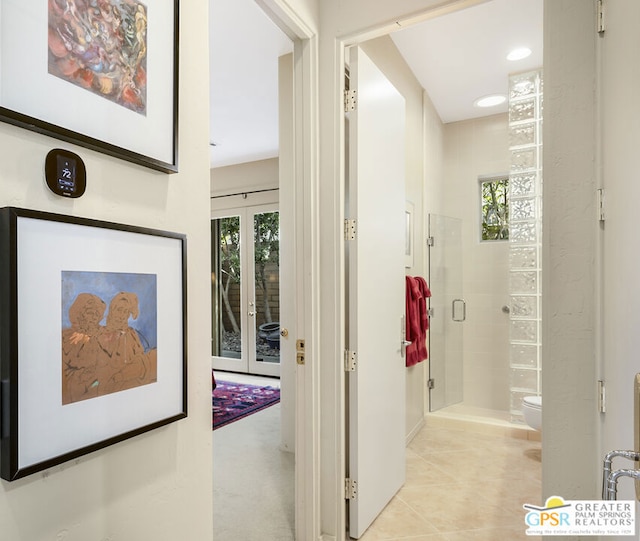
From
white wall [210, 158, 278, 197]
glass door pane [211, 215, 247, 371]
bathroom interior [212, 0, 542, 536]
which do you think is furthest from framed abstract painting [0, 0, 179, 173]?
glass door pane [211, 215, 247, 371]

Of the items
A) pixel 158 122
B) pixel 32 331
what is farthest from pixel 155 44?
pixel 32 331

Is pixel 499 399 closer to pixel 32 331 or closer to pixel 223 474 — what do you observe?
pixel 223 474

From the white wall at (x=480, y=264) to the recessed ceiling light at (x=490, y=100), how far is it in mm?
Answer: 287

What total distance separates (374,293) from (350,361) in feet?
1.27

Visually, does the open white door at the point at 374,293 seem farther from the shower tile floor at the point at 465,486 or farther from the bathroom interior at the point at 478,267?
the bathroom interior at the point at 478,267

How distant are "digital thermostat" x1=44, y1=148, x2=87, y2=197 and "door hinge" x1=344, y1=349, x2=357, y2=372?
4.52 feet

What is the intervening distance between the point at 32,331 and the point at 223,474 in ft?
7.81

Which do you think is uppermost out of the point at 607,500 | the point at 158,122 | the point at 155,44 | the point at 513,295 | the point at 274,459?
the point at 155,44

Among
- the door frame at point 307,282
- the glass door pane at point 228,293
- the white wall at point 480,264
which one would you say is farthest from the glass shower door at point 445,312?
the glass door pane at point 228,293

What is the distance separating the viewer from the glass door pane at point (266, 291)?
5.60m

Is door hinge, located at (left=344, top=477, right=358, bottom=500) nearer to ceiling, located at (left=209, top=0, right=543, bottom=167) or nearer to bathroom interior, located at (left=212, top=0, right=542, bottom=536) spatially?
bathroom interior, located at (left=212, top=0, right=542, bottom=536)

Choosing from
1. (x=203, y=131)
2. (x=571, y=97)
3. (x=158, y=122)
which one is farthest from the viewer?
(x=571, y=97)

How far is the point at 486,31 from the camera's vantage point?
2797 mm

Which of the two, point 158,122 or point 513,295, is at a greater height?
point 158,122
